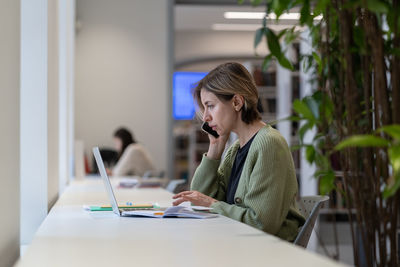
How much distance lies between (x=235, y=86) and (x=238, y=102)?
0.25ft

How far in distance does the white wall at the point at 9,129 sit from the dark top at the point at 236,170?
985mm

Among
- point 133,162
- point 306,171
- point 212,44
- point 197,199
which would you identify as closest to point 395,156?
point 197,199

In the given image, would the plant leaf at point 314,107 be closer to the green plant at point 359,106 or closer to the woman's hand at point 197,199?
the green plant at point 359,106

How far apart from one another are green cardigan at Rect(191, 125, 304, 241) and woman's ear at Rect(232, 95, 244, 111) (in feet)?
0.61

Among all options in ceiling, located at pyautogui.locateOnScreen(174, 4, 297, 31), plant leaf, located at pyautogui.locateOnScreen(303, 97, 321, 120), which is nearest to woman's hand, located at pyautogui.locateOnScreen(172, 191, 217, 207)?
plant leaf, located at pyautogui.locateOnScreen(303, 97, 321, 120)

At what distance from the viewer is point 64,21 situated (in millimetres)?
5172

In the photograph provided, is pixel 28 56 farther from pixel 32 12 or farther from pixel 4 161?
pixel 4 161

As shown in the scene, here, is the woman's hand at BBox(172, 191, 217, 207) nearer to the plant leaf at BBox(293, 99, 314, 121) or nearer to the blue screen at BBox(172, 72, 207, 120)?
the plant leaf at BBox(293, 99, 314, 121)

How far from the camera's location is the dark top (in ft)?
8.79

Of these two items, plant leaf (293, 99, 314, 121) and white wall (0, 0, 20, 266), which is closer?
plant leaf (293, 99, 314, 121)

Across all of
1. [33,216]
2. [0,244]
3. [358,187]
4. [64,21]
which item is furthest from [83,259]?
[64,21]

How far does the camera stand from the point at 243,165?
2.69 metres

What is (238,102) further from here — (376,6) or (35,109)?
(376,6)

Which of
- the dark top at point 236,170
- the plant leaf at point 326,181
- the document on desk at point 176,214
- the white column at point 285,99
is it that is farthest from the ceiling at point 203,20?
the plant leaf at point 326,181
